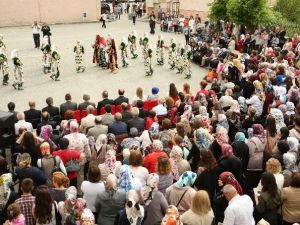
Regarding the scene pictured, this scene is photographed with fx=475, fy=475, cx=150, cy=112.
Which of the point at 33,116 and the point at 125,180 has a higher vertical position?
the point at 125,180

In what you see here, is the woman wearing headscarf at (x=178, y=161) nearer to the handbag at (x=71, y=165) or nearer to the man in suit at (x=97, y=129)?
the handbag at (x=71, y=165)

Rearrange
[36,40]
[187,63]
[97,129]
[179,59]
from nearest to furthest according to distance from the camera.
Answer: [97,129], [187,63], [179,59], [36,40]

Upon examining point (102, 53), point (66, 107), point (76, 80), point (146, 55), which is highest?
point (66, 107)

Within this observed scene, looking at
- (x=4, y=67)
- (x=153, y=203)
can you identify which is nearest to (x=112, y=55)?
(x=4, y=67)

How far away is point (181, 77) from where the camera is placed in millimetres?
21266

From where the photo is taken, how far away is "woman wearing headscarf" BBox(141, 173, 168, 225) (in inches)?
259

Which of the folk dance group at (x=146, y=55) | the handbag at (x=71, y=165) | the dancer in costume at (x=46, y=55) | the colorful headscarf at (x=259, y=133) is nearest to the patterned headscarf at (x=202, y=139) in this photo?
the colorful headscarf at (x=259, y=133)

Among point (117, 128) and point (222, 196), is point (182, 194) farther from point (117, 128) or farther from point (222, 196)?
point (117, 128)

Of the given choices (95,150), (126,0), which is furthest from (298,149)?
(126,0)

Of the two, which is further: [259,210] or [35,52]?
[35,52]

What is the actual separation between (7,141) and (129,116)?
9.53 ft

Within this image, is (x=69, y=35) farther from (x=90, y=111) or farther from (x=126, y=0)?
(x=90, y=111)

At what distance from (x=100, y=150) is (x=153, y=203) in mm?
2667

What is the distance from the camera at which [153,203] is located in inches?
261
